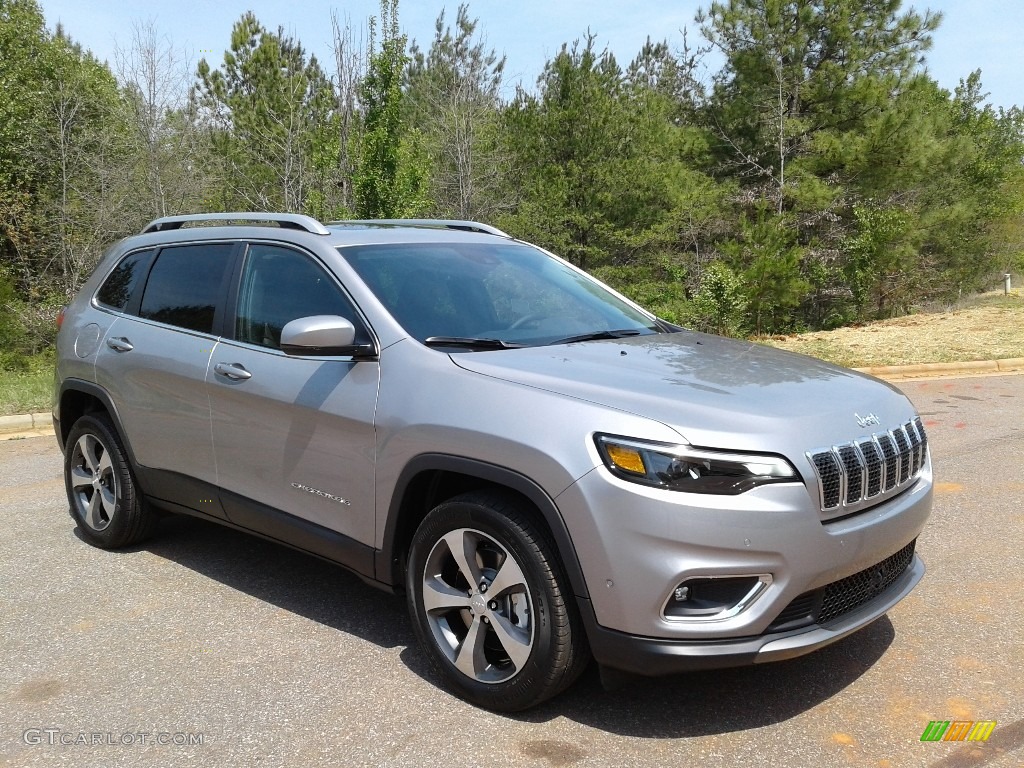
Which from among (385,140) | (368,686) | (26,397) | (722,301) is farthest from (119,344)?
(722,301)

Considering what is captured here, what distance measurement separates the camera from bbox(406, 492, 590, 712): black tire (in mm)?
3146

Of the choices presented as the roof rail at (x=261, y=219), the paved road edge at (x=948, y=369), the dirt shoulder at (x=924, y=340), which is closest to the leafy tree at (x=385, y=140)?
the dirt shoulder at (x=924, y=340)

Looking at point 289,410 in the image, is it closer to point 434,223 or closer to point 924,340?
point 434,223

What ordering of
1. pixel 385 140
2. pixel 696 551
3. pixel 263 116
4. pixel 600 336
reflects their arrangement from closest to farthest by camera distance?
pixel 696 551 → pixel 600 336 → pixel 385 140 → pixel 263 116

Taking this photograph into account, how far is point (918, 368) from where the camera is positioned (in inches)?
475

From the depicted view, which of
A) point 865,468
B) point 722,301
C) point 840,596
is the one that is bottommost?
point 840,596

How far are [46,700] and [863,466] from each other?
10.2 ft

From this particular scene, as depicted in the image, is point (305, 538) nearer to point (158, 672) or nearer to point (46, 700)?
point (158, 672)

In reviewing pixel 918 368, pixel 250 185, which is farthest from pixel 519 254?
pixel 250 185

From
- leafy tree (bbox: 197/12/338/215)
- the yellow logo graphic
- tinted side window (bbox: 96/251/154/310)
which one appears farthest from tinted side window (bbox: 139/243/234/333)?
leafy tree (bbox: 197/12/338/215)

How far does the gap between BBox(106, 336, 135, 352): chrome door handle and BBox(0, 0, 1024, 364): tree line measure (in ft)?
60.7

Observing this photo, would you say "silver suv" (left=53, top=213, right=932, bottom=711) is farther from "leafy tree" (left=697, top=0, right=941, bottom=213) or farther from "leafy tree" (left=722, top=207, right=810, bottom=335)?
"leafy tree" (left=697, top=0, right=941, bottom=213)

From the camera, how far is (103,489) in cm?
531

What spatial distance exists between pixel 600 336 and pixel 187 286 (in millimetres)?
2179
